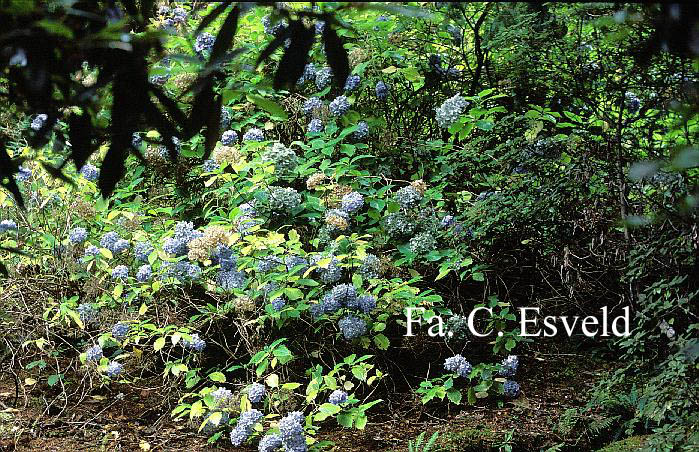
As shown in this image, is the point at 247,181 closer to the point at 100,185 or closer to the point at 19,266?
the point at 19,266

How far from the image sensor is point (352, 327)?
333 cm

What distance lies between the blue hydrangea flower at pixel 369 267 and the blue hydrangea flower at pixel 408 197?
1.19 ft

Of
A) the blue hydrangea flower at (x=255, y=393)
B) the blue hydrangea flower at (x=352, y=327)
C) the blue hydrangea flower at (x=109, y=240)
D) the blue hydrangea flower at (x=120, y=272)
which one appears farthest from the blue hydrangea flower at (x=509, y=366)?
the blue hydrangea flower at (x=109, y=240)

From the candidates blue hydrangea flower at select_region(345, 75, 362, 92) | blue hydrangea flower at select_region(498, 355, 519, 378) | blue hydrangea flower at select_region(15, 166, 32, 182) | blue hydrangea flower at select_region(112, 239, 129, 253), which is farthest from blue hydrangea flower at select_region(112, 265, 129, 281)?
blue hydrangea flower at select_region(498, 355, 519, 378)

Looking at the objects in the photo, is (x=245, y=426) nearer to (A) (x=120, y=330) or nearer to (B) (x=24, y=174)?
(A) (x=120, y=330)

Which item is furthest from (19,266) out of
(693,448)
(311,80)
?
(693,448)

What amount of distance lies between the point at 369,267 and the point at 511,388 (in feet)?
2.70

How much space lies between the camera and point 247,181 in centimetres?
397

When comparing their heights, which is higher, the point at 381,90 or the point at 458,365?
the point at 381,90

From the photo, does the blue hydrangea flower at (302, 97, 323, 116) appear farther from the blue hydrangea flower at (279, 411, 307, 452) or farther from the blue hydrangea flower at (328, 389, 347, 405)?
the blue hydrangea flower at (279, 411, 307, 452)

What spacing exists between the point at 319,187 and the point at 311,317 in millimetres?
617

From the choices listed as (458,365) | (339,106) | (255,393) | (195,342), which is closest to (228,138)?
(339,106)

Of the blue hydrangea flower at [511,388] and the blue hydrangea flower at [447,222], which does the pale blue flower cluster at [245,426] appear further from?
the blue hydrangea flower at [447,222]

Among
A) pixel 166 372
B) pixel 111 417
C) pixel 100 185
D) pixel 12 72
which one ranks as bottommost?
pixel 111 417
